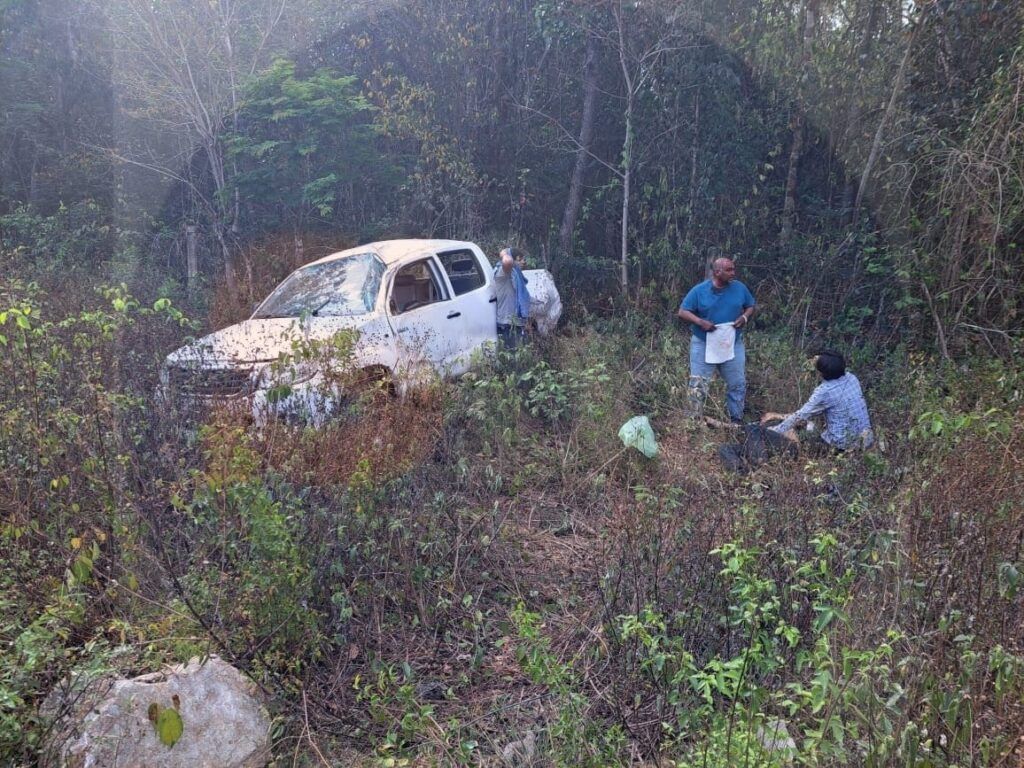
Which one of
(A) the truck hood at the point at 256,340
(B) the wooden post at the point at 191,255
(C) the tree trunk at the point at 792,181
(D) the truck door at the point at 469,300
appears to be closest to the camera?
(A) the truck hood at the point at 256,340

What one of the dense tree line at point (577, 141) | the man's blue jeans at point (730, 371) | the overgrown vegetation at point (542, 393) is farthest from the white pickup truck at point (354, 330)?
the dense tree line at point (577, 141)

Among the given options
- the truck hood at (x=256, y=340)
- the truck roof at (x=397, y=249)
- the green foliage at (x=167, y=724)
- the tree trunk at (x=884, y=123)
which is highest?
the tree trunk at (x=884, y=123)

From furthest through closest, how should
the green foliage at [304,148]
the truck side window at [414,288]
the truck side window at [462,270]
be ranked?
the green foliage at [304,148] → the truck side window at [462,270] → the truck side window at [414,288]

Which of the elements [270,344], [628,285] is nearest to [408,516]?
[270,344]

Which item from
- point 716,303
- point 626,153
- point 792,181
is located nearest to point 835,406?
point 716,303

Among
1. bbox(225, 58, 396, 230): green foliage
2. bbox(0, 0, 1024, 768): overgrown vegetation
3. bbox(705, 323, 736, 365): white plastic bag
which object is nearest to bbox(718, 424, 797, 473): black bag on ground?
bbox(0, 0, 1024, 768): overgrown vegetation

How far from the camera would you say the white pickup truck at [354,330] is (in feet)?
19.2

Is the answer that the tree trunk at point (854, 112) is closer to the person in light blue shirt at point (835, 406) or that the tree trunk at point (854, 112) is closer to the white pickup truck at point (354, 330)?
the white pickup truck at point (354, 330)

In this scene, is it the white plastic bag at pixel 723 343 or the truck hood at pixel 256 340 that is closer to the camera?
the truck hood at pixel 256 340

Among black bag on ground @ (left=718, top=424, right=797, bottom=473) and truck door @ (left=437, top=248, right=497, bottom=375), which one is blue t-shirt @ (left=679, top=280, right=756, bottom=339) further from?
truck door @ (left=437, top=248, right=497, bottom=375)

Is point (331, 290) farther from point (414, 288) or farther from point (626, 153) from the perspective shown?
point (626, 153)

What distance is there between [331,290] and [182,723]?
496cm

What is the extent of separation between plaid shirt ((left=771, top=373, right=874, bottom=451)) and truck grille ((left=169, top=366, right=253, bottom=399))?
13.6ft

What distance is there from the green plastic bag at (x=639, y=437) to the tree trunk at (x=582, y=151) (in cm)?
600
